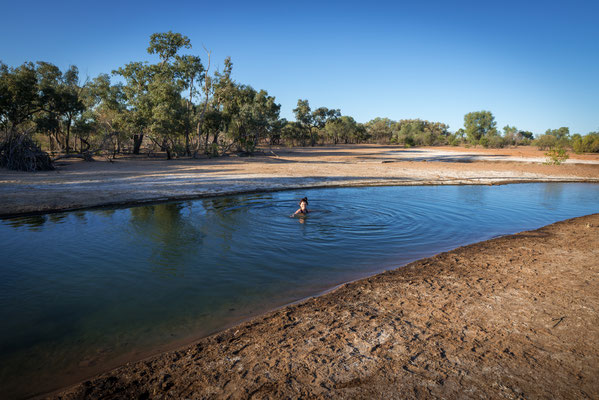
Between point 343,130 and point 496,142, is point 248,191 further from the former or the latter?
point 496,142

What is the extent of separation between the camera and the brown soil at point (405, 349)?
9.98 ft

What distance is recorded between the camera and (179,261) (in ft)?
23.5

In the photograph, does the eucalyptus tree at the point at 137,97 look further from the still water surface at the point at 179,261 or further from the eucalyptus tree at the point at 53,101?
the still water surface at the point at 179,261

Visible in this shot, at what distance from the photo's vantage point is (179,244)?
27.2 feet

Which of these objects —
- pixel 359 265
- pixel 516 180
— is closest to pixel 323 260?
pixel 359 265

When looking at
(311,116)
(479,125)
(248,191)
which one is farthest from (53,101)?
(479,125)

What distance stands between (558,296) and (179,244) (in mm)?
7932

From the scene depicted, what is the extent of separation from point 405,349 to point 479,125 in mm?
108226

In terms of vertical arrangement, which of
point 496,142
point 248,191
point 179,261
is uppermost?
point 496,142

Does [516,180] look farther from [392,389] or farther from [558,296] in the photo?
[392,389]

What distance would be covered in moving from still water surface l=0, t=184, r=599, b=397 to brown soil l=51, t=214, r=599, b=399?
77 cm

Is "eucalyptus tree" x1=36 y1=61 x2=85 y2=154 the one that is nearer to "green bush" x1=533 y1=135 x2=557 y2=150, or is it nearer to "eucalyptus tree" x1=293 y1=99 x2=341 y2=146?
"eucalyptus tree" x1=293 y1=99 x2=341 y2=146

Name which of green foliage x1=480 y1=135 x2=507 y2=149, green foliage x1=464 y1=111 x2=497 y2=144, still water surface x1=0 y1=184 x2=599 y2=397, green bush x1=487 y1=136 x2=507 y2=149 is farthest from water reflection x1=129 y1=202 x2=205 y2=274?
green foliage x1=464 y1=111 x2=497 y2=144

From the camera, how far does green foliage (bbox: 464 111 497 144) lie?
92850mm
